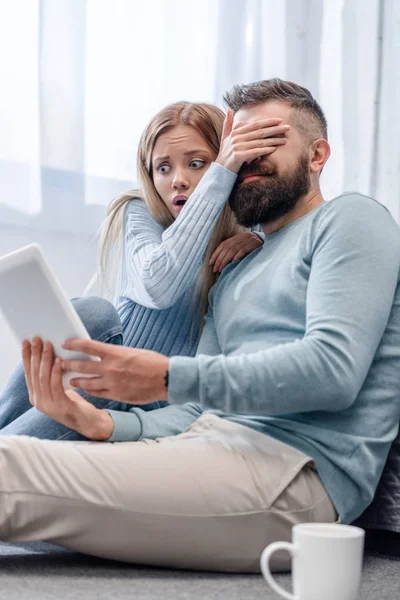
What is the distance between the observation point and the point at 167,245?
1.39 metres

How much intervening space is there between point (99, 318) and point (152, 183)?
1.34ft

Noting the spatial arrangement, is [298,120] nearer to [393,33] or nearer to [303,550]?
[303,550]

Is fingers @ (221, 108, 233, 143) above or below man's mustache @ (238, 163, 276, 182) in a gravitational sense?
above

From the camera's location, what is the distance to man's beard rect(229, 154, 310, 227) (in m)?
1.32

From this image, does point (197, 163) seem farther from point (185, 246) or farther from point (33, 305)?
point (33, 305)

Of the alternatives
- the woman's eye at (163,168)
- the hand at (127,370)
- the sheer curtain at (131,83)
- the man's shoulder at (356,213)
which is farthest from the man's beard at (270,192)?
the sheer curtain at (131,83)

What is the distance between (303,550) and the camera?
32.4 inches

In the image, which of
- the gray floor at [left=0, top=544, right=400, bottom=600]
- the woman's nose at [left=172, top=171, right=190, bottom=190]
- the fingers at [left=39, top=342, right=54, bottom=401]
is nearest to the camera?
the gray floor at [left=0, top=544, right=400, bottom=600]

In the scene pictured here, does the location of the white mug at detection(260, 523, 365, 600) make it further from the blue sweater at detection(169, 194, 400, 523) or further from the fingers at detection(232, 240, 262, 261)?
the fingers at detection(232, 240, 262, 261)

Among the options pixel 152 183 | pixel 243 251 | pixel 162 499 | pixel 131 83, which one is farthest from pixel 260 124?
pixel 131 83

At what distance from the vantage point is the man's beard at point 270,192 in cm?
132

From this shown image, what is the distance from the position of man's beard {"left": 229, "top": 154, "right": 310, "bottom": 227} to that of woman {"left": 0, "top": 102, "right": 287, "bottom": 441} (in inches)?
1.3

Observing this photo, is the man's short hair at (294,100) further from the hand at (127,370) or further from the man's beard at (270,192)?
the hand at (127,370)

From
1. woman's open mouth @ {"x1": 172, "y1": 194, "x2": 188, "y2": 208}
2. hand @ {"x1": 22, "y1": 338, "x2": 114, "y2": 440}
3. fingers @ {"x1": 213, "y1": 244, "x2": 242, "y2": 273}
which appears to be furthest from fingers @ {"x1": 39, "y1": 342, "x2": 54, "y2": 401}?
woman's open mouth @ {"x1": 172, "y1": 194, "x2": 188, "y2": 208}
